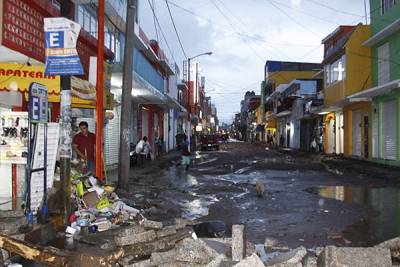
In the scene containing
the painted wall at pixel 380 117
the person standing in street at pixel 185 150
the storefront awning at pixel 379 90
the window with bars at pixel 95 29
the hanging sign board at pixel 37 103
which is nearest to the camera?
the hanging sign board at pixel 37 103

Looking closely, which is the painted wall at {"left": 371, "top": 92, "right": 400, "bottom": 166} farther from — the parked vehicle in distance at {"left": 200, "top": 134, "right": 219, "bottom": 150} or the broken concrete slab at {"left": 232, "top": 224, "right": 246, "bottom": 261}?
the parked vehicle in distance at {"left": 200, "top": 134, "right": 219, "bottom": 150}

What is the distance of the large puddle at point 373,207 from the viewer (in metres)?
8.90

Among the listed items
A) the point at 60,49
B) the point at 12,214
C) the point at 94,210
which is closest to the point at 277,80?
the point at 94,210

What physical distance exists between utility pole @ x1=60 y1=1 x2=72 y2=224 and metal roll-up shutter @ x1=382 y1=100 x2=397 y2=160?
20215 millimetres

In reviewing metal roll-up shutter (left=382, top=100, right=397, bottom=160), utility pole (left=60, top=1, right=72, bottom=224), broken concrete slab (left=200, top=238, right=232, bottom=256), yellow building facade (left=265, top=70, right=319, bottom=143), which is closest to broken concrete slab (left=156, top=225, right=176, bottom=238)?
broken concrete slab (left=200, top=238, right=232, bottom=256)

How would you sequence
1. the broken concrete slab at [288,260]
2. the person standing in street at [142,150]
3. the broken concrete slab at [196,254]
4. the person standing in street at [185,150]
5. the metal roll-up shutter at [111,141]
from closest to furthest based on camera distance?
the broken concrete slab at [288,260] < the broken concrete slab at [196,254] < the metal roll-up shutter at [111,141] < the person standing in street at [185,150] < the person standing in street at [142,150]

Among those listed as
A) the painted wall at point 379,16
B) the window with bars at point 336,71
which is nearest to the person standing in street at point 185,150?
the painted wall at point 379,16

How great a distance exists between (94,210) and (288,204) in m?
5.56

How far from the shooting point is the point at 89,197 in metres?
9.90

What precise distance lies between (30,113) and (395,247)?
5.92 metres

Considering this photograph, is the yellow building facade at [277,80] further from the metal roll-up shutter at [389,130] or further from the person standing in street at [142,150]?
the person standing in street at [142,150]

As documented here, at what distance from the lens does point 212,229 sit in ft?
30.8

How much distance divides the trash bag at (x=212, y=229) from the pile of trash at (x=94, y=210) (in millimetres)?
1176

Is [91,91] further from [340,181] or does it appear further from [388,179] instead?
[388,179]
